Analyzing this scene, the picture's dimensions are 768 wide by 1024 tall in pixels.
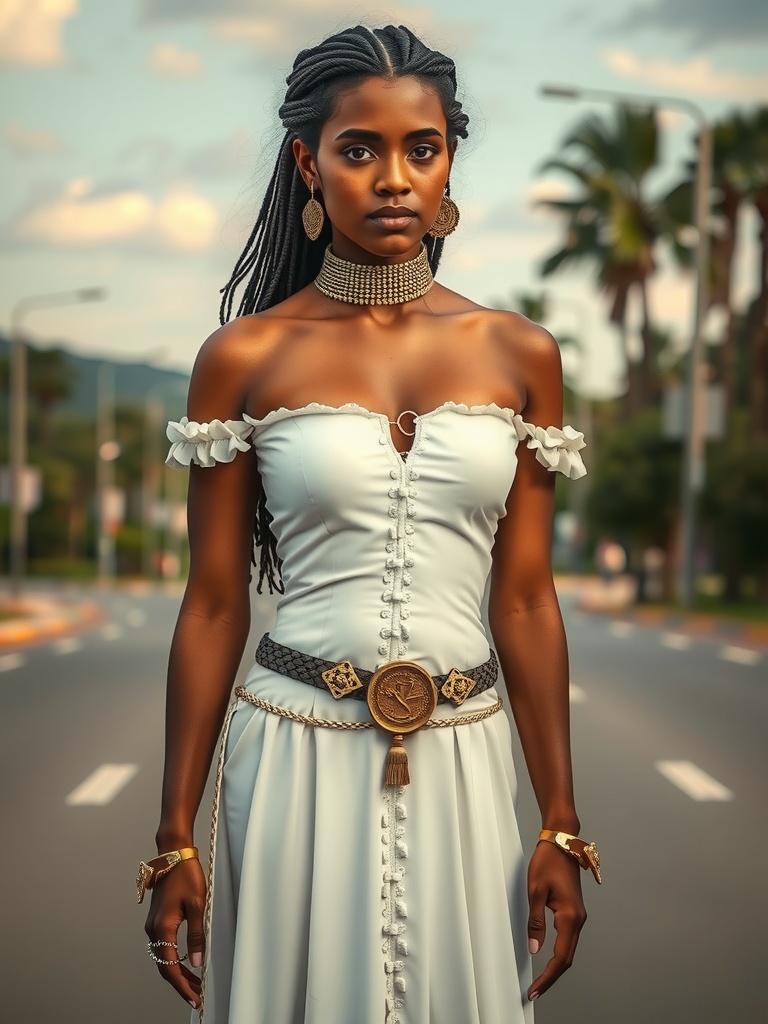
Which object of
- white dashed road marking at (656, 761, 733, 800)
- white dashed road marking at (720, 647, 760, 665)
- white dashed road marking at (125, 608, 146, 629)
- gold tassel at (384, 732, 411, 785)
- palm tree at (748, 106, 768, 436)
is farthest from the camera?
palm tree at (748, 106, 768, 436)

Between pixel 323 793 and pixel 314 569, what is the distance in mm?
289

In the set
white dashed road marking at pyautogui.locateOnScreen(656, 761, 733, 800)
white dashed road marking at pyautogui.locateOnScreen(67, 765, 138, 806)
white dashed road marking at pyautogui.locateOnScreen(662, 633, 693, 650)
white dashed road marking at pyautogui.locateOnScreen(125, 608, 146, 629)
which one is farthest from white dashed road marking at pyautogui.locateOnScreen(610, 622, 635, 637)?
white dashed road marking at pyautogui.locateOnScreen(67, 765, 138, 806)

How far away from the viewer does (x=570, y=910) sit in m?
2.31

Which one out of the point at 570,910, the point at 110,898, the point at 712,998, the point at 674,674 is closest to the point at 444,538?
the point at 570,910

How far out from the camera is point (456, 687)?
2256mm

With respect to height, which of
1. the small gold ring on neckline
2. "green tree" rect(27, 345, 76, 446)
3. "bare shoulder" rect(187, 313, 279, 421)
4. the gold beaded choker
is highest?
"green tree" rect(27, 345, 76, 446)

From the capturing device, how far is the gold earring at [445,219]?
245 centimetres

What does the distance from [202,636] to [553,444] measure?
0.53 meters

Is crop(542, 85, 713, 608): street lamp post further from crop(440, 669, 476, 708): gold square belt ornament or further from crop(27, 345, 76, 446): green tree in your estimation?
crop(27, 345, 76, 446): green tree

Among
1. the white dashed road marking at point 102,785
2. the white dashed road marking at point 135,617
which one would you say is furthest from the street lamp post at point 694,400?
the white dashed road marking at point 102,785

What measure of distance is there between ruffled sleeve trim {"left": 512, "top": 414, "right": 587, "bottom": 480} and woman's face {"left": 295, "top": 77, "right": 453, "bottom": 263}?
29cm

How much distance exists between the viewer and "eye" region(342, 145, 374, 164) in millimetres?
2281

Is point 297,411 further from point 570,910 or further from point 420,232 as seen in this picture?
point 570,910

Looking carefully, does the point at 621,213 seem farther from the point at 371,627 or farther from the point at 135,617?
the point at 371,627
